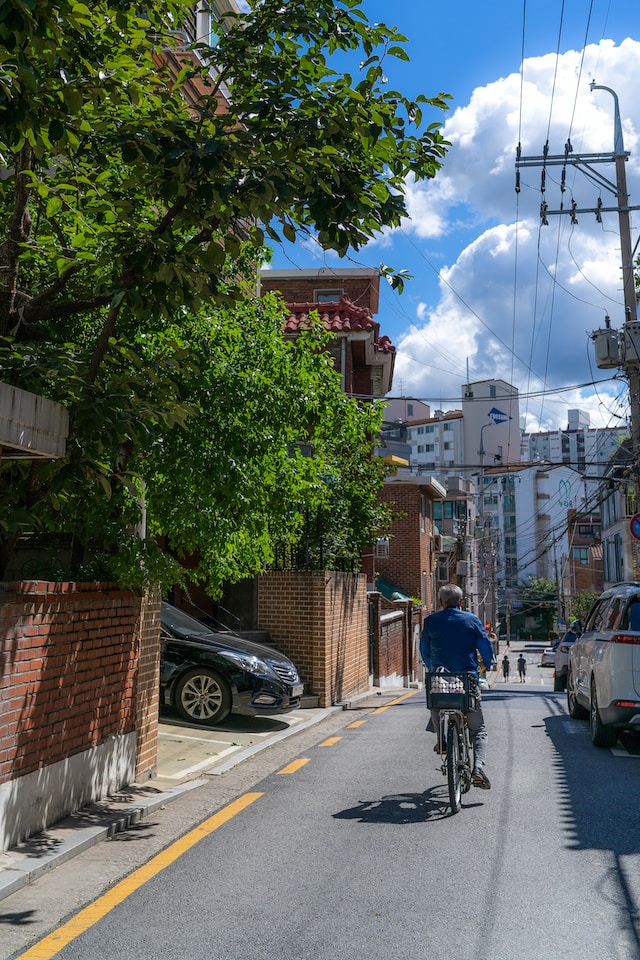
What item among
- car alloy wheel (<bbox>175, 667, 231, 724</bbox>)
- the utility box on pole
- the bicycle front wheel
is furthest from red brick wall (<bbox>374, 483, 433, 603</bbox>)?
the bicycle front wheel

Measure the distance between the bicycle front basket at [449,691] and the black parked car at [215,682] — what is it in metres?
4.62

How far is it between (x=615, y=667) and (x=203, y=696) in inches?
206

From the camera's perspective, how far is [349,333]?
86.1ft

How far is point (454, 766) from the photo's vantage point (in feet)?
23.0

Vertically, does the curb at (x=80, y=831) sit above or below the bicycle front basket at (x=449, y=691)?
below

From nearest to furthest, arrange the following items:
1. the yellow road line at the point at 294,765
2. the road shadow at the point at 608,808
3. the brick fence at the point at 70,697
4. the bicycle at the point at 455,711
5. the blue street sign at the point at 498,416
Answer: the road shadow at the point at 608,808 < the brick fence at the point at 70,697 < the bicycle at the point at 455,711 < the yellow road line at the point at 294,765 < the blue street sign at the point at 498,416

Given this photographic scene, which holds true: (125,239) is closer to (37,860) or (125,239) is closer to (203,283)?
(203,283)

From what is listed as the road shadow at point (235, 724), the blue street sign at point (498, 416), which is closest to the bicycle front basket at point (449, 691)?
the road shadow at point (235, 724)

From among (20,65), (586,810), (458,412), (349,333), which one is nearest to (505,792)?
(586,810)

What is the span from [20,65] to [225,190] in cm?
166

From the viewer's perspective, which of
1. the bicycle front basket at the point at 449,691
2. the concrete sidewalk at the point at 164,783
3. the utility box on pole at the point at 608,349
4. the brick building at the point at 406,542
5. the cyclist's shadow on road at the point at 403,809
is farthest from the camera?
the brick building at the point at 406,542

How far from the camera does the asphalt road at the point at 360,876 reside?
431 centimetres

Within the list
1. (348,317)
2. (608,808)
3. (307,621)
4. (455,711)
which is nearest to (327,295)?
(348,317)

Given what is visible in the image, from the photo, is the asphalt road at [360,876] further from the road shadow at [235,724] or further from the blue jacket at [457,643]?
the road shadow at [235,724]
